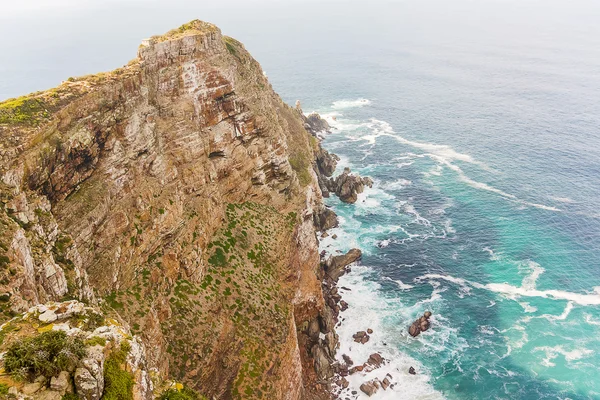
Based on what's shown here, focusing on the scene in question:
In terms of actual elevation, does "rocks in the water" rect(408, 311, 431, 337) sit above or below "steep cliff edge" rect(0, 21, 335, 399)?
below

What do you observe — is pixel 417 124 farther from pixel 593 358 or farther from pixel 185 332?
pixel 185 332

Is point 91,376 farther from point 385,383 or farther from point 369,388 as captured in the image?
point 385,383

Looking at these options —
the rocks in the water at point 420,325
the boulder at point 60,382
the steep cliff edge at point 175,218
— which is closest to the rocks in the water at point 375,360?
the steep cliff edge at point 175,218

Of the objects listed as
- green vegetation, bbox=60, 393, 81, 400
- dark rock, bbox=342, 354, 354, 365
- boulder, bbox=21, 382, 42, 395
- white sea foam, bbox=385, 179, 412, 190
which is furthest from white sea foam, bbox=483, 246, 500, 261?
boulder, bbox=21, 382, 42, 395

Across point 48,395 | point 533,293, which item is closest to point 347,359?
point 533,293

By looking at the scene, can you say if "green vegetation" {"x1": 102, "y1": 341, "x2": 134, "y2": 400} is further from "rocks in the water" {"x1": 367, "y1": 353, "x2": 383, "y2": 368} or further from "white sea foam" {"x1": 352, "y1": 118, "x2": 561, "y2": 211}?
"white sea foam" {"x1": 352, "y1": 118, "x2": 561, "y2": 211}

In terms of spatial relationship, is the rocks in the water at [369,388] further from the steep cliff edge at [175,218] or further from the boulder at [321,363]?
the steep cliff edge at [175,218]
